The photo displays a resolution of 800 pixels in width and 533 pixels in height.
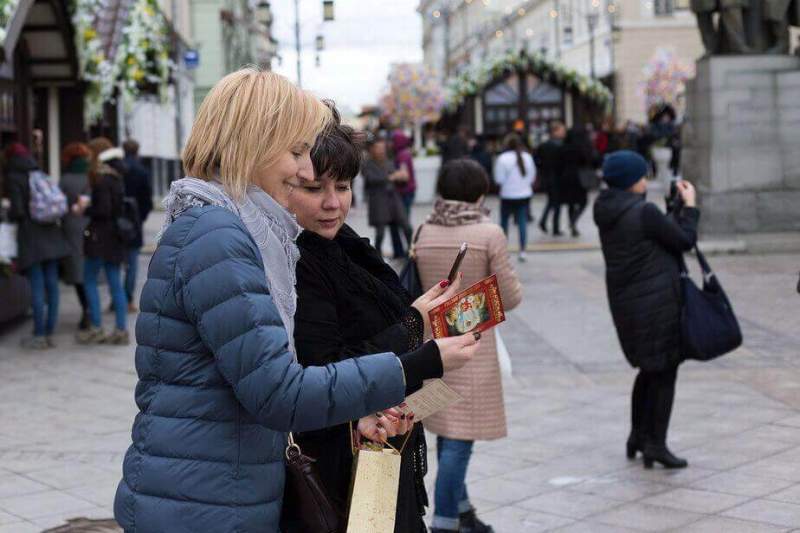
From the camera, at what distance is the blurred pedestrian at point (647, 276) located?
703 centimetres

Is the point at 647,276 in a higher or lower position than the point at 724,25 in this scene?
lower

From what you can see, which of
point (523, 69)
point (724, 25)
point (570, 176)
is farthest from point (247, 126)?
point (523, 69)

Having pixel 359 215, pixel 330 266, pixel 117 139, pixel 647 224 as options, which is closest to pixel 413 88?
pixel 359 215

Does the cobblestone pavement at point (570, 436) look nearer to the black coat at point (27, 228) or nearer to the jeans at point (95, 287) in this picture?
the jeans at point (95, 287)

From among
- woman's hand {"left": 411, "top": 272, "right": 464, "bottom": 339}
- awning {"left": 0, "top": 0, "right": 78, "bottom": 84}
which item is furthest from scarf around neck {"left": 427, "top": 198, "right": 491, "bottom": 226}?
awning {"left": 0, "top": 0, "right": 78, "bottom": 84}

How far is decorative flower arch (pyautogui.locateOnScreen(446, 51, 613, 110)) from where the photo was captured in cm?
3784

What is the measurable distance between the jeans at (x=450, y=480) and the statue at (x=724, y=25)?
13.5 meters

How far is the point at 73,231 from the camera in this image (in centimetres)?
1260

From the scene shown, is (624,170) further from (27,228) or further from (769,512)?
(27,228)

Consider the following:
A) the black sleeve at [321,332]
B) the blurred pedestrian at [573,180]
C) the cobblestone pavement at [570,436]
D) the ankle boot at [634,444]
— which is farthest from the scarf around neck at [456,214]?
the blurred pedestrian at [573,180]

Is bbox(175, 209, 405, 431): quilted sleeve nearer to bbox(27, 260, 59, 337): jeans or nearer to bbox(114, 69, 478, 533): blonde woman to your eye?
bbox(114, 69, 478, 533): blonde woman

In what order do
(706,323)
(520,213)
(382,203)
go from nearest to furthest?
1. (706,323)
2. (382,203)
3. (520,213)

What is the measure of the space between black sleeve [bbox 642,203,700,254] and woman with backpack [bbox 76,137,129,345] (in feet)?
20.5

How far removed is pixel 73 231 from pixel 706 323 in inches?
286
